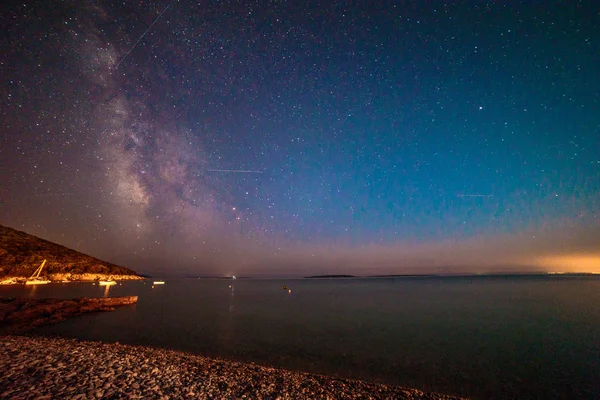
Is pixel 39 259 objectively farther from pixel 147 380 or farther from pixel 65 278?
pixel 147 380

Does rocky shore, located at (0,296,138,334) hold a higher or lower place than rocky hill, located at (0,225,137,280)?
lower

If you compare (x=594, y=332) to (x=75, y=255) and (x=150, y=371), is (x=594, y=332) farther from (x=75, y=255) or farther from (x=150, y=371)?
(x=75, y=255)

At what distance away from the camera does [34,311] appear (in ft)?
95.0

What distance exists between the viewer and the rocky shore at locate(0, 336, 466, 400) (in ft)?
30.8

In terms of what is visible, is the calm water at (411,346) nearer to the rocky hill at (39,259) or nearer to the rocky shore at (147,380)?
the rocky shore at (147,380)

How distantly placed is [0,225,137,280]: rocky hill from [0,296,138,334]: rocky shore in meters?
94.6

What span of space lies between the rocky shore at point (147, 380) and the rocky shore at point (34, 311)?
14.9 m

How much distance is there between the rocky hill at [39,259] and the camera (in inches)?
3976

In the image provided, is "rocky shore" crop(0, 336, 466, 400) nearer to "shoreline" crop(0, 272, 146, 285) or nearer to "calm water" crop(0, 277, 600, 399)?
"calm water" crop(0, 277, 600, 399)

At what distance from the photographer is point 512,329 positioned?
31000 millimetres

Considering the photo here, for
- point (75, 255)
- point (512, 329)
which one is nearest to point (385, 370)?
point (512, 329)

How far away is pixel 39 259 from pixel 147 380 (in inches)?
6033

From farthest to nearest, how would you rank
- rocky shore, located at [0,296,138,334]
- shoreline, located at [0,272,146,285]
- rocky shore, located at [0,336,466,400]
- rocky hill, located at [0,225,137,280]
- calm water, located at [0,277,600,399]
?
rocky hill, located at [0,225,137,280] → shoreline, located at [0,272,146,285] → rocky shore, located at [0,296,138,334] → calm water, located at [0,277,600,399] → rocky shore, located at [0,336,466,400]

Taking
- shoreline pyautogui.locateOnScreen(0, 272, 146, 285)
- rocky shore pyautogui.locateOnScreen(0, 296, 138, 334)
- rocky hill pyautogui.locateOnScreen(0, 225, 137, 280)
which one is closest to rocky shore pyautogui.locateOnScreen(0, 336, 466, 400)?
rocky shore pyautogui.locateOnScreen(0, 296, 138, 334)
